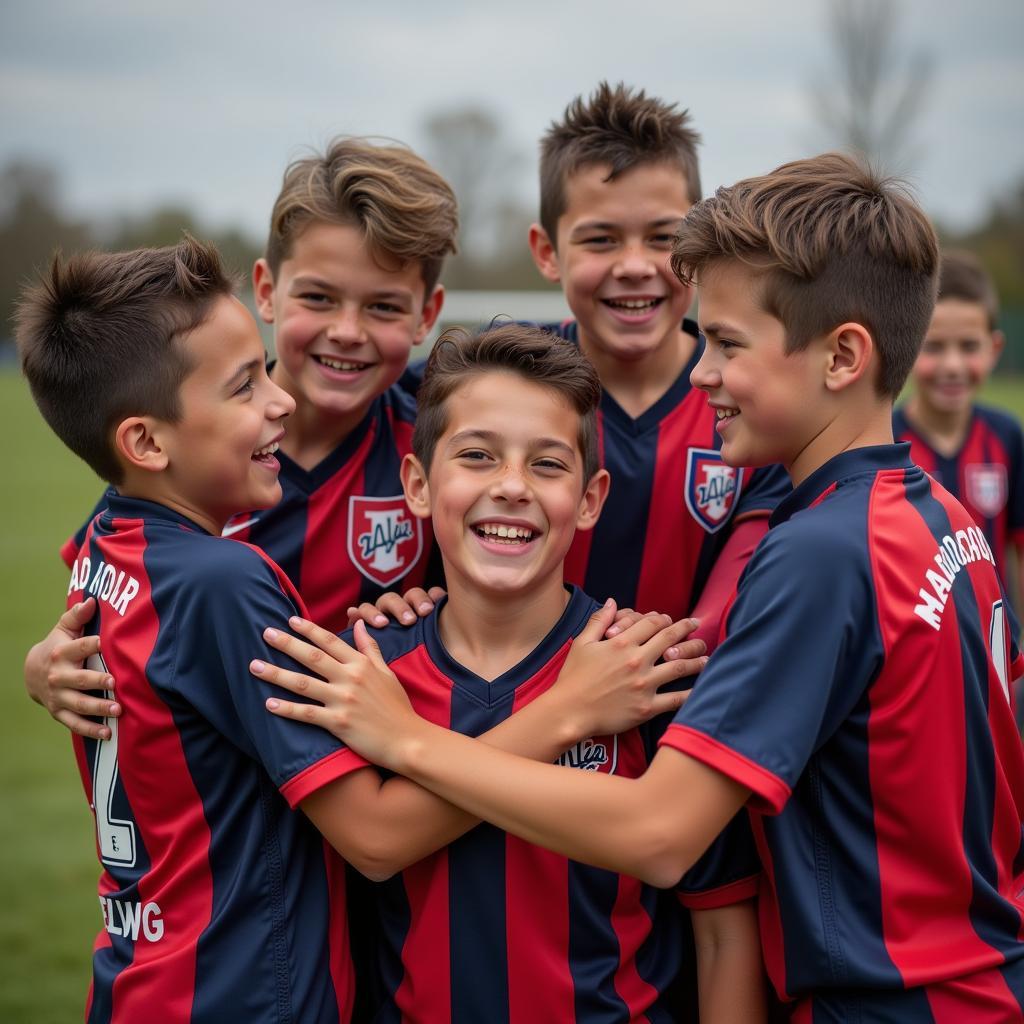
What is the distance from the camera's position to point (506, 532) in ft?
7.23

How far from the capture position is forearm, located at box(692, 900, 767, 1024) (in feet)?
6.78

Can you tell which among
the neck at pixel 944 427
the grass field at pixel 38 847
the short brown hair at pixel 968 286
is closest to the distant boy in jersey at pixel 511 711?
the grass field at pixel 38 847

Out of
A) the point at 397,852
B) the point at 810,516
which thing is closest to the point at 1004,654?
the point at 810,516

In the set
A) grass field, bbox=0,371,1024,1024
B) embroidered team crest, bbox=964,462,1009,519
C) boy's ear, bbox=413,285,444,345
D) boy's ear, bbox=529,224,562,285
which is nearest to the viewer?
boy's ear, bbox=413,285,444,345

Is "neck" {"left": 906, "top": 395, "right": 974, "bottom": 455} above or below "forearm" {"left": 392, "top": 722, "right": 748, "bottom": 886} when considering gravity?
above

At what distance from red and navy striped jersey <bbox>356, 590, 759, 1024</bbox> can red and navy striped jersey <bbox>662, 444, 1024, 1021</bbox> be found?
23 centimetres

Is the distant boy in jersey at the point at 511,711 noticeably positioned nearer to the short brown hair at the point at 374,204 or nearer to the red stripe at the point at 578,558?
the red stripe at the point at 578,558

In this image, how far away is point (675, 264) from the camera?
2244 mm

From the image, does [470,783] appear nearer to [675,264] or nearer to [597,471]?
[597,471]

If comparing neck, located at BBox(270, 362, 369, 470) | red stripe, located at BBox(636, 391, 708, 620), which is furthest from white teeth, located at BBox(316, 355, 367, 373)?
red stripe, located at BBox(636, 391, 708, 620)

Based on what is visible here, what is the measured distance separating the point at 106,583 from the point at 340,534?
0.77m

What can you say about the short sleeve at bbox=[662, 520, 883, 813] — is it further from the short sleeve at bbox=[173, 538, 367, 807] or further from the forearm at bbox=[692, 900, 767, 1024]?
the short sleeve at bbox=[173, 538, 367, 807]

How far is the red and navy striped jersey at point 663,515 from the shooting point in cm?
286

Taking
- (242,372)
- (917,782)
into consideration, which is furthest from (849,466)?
(242,372)
